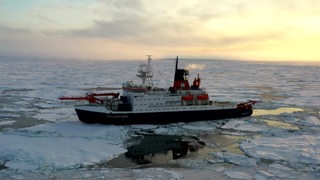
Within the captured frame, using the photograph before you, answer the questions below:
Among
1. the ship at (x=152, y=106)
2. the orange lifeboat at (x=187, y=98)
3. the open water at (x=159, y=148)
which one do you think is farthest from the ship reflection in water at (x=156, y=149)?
the orange lifeboat at (x=187, y=98)

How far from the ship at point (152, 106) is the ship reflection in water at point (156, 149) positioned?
2.52 metres

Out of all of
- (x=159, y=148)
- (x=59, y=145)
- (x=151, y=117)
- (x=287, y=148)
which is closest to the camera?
(x=59, y=145)

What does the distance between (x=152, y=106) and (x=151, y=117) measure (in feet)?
2.18

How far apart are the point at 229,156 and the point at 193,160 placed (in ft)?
5.07

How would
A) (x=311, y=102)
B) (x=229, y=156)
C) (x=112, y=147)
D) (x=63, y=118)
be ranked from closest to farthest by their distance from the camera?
(x=229, y=156) < (x=112, y=147) < (x=63, y=118) < (x=311, y=102)

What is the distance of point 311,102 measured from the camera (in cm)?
3002

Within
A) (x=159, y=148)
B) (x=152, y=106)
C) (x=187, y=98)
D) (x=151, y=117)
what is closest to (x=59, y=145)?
(x=159, y=148)

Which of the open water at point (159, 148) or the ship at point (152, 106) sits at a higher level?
the ship at point (152, 106)

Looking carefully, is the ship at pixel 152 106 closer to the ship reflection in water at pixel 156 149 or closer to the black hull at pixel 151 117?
the black hull at pixel 151 117

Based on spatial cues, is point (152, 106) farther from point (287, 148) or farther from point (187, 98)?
point (287, 148)

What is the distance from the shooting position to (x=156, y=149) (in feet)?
51.0

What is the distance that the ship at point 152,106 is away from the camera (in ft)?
65.6

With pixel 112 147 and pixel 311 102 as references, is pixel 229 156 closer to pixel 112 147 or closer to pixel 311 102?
pixel 112 147

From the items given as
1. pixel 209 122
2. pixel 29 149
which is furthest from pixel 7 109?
pixel 209 122
